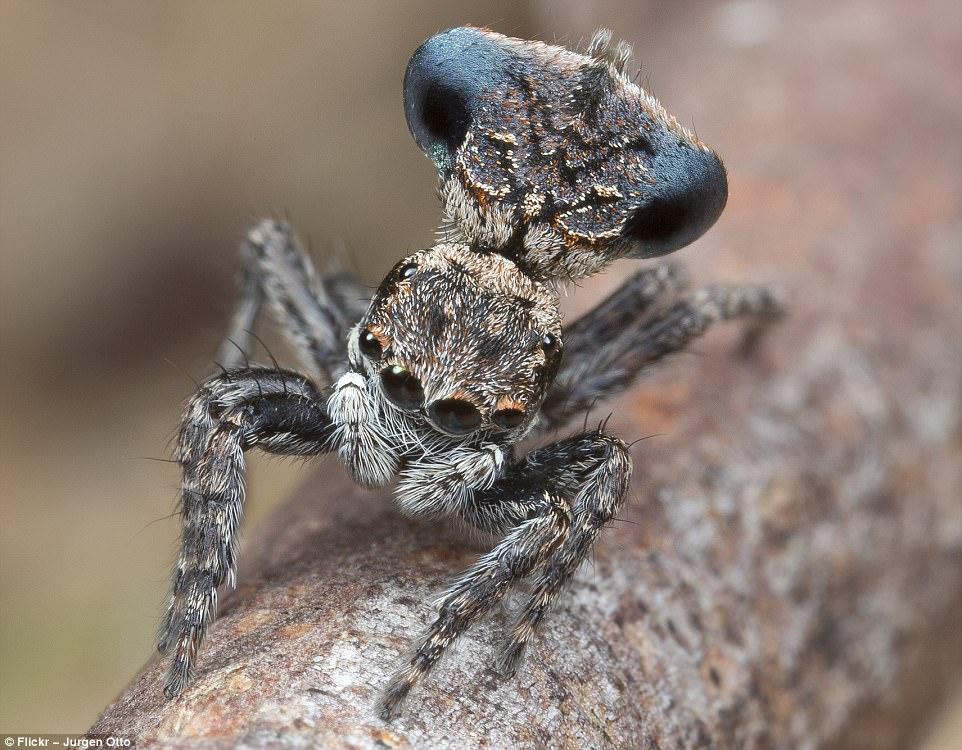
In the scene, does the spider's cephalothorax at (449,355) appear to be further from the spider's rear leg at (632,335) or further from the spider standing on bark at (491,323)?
the spider's rear leg at (632,335)

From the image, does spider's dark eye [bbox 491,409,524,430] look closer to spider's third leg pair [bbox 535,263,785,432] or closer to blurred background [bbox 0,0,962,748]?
spider's third leg pair [bbox 535,263,785,432]

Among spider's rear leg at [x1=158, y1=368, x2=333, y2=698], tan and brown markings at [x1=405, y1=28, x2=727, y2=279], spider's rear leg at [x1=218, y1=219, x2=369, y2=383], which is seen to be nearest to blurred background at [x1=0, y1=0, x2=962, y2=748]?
spider's rear leg at [x1=218, y1=219, x2=369, y2=383]

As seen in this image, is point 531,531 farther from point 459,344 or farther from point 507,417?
point 459,344

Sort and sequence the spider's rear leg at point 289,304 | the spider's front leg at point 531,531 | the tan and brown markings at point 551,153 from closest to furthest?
the spider's front leg at point 531,531, the tan and brown markings at point 551,153, the spider's rear leg at point 289,304

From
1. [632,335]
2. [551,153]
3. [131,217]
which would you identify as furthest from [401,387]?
[131,217]

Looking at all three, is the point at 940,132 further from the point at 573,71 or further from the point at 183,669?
the point at 183,669

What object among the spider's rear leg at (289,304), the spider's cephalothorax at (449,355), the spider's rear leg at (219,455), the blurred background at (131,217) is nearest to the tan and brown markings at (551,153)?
the spider's cephalothorax at (449,355)
